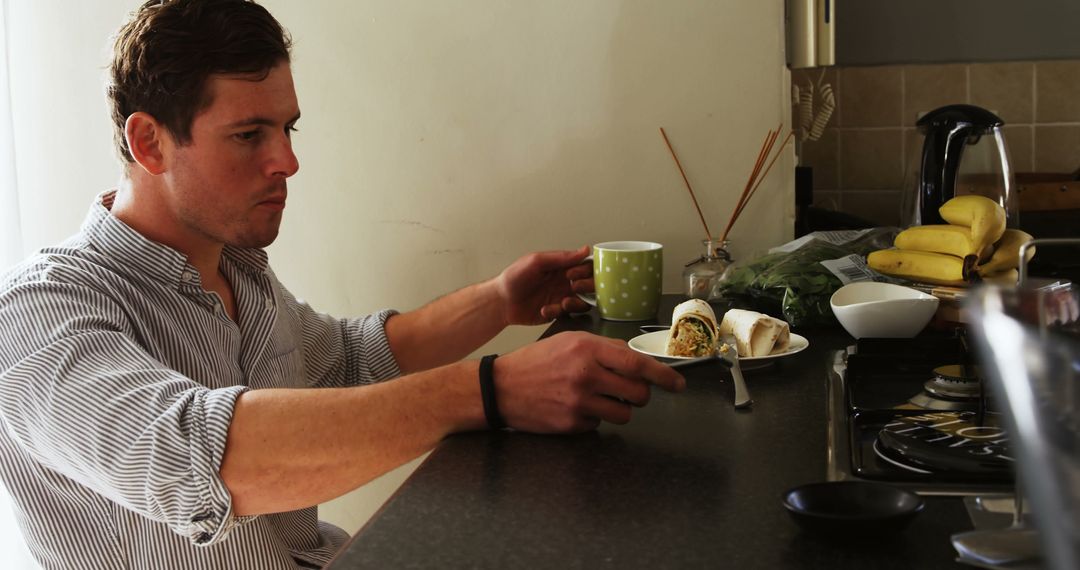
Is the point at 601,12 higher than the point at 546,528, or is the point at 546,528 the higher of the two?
the point at 601,12

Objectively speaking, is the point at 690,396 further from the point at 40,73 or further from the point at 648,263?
the point at 40,73

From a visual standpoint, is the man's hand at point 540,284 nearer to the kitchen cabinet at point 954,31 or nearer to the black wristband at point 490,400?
the black wristband at point 490,400

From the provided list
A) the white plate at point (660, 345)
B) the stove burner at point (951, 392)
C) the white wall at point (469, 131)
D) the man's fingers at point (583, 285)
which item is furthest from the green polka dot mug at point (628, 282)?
the stove burner at point (951, 392)

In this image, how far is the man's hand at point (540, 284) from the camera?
160 centimetres

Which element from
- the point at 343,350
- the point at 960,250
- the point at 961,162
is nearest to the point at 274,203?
the point at 343,350

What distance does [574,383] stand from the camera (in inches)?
38.9

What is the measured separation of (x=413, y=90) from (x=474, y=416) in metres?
0.94

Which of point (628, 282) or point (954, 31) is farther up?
point (954, 31)

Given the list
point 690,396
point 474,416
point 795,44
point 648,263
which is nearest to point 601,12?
point 795,44

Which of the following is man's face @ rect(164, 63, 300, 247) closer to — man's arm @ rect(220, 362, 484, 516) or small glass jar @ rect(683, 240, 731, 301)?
man's arm @ rect(220, 362, 484, 516)

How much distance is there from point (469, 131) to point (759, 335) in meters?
0.75

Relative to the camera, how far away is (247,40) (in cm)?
127

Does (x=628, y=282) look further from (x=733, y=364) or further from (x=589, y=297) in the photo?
(x=733, y=364)

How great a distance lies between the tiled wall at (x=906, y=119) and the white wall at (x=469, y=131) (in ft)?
2.21
